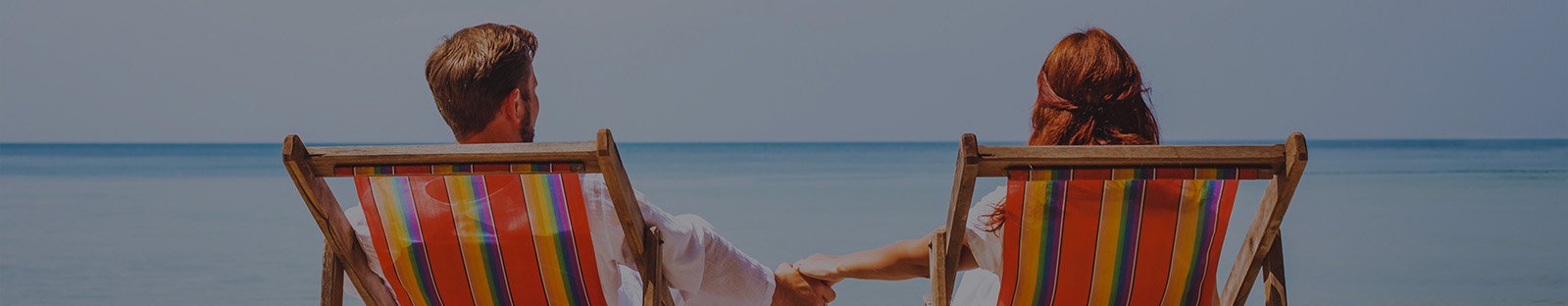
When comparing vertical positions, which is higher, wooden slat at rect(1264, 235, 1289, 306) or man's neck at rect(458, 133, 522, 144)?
man's neck at rect(458, 133, 522, 144)

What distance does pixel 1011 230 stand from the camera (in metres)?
2.41

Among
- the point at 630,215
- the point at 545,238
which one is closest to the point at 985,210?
the point at 630,215

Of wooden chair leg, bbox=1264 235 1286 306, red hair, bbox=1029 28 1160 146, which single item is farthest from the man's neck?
wooden chair leg, bbox=1264 235 1286 306

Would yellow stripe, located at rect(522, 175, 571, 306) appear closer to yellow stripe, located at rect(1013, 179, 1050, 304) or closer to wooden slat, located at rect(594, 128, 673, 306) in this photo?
wooden slat, located at rect(594, 128, 673, 306)

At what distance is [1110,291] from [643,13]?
33.6 metres

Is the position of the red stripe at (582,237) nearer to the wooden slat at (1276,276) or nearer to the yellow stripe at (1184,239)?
the yellow stripe at (1184,239)

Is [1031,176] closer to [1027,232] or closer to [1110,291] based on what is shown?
[1027,232]

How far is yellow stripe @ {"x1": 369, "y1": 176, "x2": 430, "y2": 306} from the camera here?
2.44 m

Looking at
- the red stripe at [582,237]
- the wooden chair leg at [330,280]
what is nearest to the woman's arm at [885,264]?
the red stripe at [582,237]

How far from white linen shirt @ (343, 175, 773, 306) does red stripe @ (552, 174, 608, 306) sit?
0.02 metres

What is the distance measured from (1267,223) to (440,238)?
141cm

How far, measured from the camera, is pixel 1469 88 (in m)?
34.4

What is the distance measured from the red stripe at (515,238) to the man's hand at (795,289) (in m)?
0.68

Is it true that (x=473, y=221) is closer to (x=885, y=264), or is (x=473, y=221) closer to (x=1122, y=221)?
(x=885, y=264)
